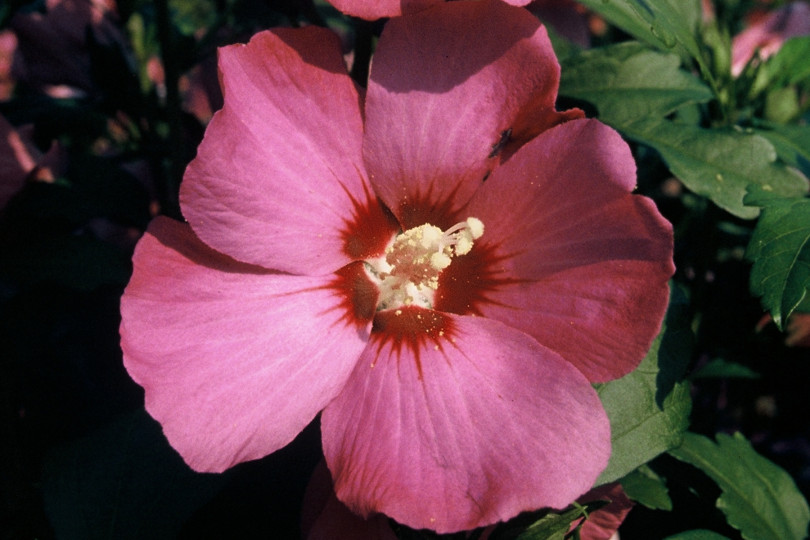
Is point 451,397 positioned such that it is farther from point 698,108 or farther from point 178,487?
point 698,108

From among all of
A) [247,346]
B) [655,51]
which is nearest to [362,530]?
[247,346]

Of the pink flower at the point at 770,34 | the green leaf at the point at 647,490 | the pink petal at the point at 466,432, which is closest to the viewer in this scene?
the pink petal at the point at 466,432

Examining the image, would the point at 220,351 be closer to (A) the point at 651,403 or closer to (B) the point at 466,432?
(B) the point at 466,432

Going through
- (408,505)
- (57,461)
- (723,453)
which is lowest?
(723,453)

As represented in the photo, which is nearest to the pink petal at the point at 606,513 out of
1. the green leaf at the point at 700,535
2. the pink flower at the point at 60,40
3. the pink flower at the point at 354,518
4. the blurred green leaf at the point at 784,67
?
the pink flower at the point at 354,518

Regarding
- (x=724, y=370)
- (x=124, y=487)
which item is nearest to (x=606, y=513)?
(x=724, y=370)

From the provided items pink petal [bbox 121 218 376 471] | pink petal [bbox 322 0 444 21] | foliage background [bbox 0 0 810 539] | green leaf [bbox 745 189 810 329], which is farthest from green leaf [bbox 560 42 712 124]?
pink petal [bbox 121 218 376 471]

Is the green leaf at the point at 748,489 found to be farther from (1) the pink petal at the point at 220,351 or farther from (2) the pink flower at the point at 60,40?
(2) the pink flower at the point at 60,40
